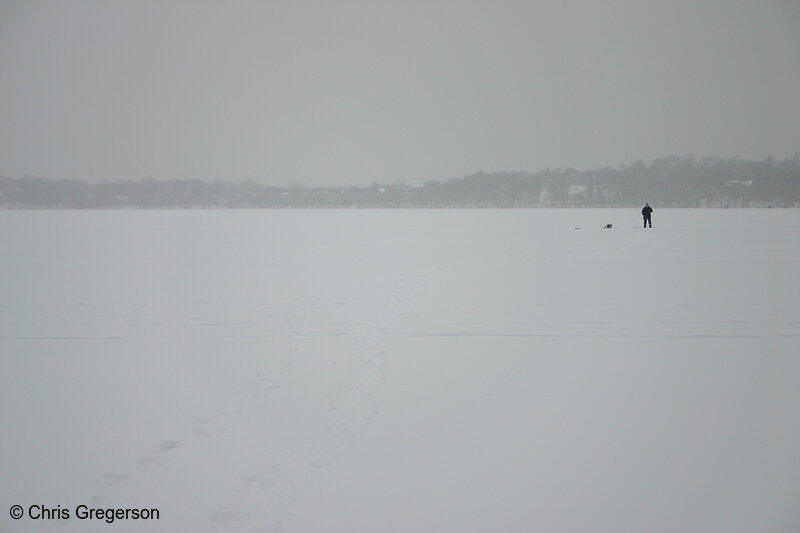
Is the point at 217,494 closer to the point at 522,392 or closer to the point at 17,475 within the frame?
the point at 17,475

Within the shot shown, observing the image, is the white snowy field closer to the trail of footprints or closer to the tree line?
the trail of footprints

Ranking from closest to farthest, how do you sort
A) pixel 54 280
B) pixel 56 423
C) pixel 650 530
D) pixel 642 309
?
pixel 650 530, pixel 56 423, pixel 642 309, pixel 54 280

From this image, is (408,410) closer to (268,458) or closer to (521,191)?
(268,458)

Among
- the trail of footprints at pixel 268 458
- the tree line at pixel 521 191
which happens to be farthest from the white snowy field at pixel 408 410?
the tree line at pixel 521 191

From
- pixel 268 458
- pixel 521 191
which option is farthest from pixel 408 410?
pixel 521 191

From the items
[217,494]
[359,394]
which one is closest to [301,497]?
[217,494]

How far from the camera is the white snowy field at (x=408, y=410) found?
12.2 feet

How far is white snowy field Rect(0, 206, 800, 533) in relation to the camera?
3.71m

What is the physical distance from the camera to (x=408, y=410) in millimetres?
5062

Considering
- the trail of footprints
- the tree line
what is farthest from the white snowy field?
the tree line

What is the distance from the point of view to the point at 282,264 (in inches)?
638

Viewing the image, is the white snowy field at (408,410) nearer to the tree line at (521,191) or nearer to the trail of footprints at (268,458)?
the trail of footprints at (268,458)

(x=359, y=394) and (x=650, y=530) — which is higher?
(x=359, y=394)

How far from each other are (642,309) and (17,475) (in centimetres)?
939
